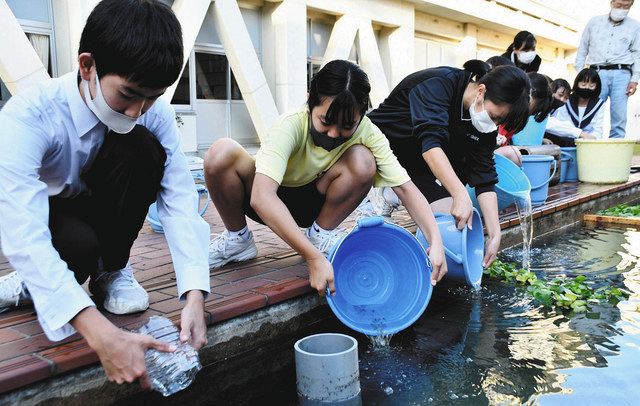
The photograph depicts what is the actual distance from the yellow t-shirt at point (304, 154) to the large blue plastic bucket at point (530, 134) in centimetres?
400

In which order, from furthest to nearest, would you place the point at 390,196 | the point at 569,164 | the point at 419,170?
the point at 569,164 < the point at 390,196 < the point at 419,170

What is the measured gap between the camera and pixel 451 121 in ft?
11.2

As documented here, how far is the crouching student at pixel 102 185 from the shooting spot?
1.50m

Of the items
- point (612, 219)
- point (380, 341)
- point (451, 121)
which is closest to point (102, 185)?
point (380, 341)

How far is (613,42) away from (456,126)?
18.8 feet

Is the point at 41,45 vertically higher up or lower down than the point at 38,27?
lower down

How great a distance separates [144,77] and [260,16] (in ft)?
27.6

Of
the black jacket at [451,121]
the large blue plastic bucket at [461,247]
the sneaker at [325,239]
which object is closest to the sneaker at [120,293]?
the sneaker at [325,239]

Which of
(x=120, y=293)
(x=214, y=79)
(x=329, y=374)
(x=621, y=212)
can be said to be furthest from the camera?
(x=214, y=79)

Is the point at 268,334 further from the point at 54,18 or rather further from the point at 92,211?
the point at 54,18

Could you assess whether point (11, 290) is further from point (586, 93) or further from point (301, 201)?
point (586, 93)

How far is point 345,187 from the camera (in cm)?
279

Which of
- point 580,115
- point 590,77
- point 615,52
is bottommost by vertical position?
point 580,115

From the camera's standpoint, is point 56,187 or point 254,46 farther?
point 254,46
